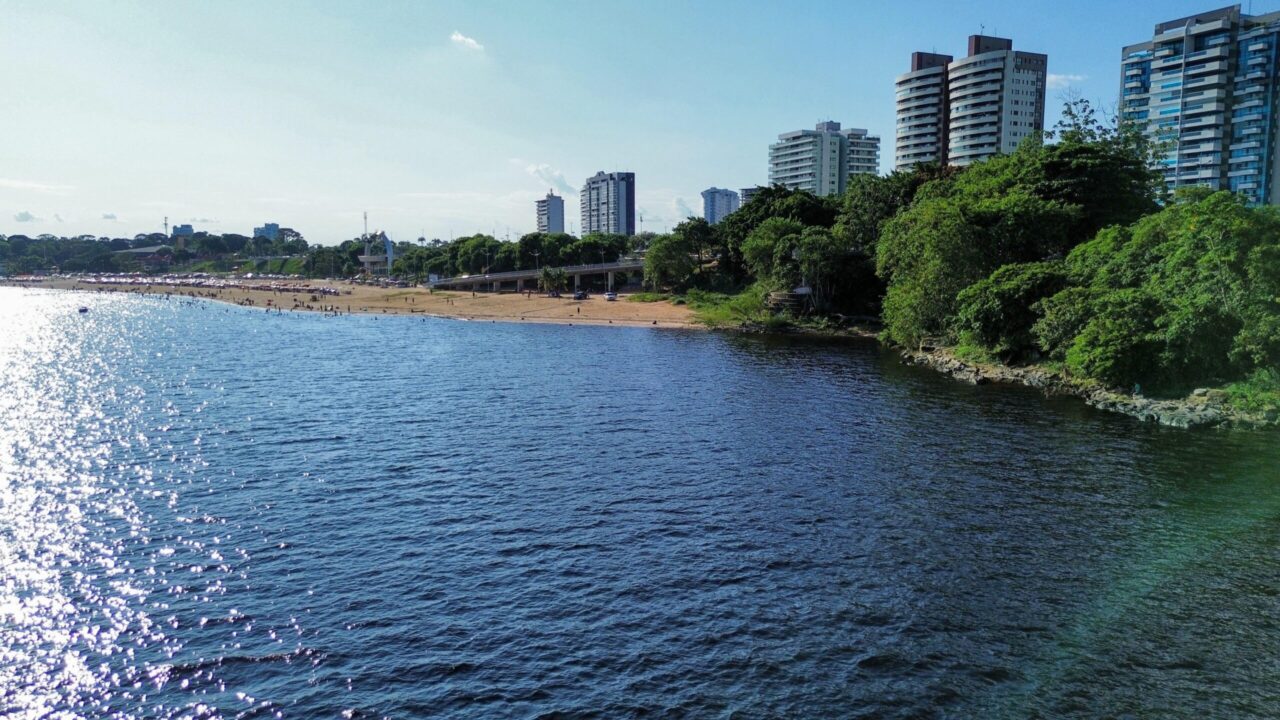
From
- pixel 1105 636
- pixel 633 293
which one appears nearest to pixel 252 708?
pixel 1105 636

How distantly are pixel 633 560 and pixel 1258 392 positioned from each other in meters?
48.2

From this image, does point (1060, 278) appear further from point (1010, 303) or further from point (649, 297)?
point (649, 297)

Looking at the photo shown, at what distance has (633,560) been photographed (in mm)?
31953

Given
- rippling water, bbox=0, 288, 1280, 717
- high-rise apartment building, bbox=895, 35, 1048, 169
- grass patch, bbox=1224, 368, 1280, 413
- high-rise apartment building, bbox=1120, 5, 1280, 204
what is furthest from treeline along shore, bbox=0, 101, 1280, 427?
high-rise apartment building, bbox=1120, 5, 1280, 204

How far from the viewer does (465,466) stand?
44906 mm

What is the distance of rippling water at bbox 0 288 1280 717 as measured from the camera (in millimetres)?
23438

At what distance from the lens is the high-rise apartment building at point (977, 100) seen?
564 ft

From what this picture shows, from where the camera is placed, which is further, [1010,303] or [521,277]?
[521,277]

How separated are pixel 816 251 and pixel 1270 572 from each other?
274 feet

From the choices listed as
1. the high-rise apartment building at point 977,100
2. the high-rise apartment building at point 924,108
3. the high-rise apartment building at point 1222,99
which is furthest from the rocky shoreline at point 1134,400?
the high-rise apartment building at point 924,108

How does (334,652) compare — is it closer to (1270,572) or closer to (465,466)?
(465,466)

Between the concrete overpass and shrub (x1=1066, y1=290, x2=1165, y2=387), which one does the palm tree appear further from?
shrub (x1=1066, y1=290, x2=1165, y2=387)

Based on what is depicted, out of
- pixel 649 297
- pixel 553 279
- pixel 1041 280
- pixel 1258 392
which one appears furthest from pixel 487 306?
pixel 1258 392

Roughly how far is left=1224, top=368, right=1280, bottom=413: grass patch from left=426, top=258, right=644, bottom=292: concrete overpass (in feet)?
412
